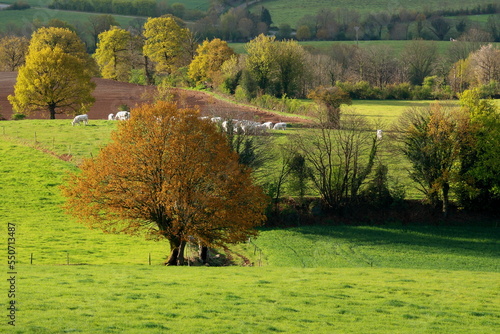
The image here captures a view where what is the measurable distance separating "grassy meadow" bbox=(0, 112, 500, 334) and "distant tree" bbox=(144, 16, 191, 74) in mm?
65001

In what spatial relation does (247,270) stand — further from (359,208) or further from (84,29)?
(84,29)

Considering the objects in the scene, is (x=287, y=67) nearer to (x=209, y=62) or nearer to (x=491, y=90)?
(x=209, y=62)

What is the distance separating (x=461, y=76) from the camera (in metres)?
123

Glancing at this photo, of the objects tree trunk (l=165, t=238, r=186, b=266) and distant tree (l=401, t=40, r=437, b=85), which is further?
distant tree (l=401, t=40, r=437, b=85)

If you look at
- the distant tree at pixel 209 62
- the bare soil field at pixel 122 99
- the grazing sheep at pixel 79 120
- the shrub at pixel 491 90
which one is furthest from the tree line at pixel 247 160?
the shrub at pixel 491 90

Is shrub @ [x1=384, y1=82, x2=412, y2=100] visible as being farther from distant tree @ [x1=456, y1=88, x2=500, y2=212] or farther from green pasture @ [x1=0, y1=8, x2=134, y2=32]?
green pasture @ [x1=0, y1=8, x2=134, y2=32]

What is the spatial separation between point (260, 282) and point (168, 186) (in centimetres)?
890

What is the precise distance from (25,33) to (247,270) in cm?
14080

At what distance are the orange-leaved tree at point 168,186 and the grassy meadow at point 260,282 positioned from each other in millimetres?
2455

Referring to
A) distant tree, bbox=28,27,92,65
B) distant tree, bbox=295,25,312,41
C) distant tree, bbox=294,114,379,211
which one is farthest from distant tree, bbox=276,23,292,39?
distant tree, bbox=294,114,379,211

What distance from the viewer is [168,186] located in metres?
31.7

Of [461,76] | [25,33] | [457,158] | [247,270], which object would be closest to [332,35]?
[461,76]

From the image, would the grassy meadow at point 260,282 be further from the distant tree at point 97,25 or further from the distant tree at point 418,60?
the distant tree at point 97,25

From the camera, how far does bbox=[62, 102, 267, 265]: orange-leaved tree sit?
3238cm
